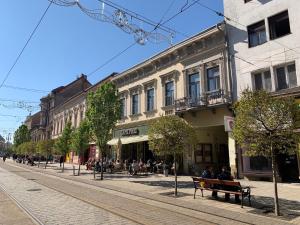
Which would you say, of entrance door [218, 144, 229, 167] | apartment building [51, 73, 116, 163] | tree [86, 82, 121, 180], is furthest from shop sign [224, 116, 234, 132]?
apartment building [51, 73, 116, 163]

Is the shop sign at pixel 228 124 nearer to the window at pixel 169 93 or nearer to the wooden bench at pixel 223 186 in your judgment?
the wooden bench at pixel 223 186

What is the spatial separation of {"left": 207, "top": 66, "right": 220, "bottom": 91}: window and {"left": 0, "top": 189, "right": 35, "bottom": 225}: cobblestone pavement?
15.5 meters

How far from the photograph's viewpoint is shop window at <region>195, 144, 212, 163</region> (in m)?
23.4

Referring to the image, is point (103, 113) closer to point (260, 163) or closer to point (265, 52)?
point (260, 163)

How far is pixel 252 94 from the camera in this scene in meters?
10.4

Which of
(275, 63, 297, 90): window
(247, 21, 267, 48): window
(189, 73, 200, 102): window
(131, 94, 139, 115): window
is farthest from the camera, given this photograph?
(131, 94, 139, 115): window

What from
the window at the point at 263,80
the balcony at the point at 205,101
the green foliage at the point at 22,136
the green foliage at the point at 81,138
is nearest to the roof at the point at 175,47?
the balcony at the point at 205,101

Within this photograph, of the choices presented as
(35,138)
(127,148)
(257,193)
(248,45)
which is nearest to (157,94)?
(127,148)

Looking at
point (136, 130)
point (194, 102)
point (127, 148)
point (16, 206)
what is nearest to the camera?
point (16, 206)

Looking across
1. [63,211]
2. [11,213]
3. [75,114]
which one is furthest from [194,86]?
[75,114]

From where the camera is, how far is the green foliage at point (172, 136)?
14.4 m

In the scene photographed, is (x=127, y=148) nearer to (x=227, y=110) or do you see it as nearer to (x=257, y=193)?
(x=227, y=110)

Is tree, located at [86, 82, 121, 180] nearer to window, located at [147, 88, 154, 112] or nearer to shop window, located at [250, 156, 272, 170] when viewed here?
window, located at [147, 88, 154, 112]

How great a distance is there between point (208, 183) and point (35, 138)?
75.3m
